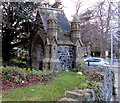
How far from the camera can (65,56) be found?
10703 millimetres

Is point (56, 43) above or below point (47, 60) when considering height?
above

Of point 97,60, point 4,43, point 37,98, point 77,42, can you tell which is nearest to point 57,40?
point 77,42

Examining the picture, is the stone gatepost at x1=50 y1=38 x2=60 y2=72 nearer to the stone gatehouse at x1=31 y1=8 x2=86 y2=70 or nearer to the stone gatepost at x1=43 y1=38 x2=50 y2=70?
the stone gatehouse at x1=31 y1=8 x2=86 y2=70

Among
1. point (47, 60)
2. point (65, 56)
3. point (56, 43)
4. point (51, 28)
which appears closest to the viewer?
point (47, 60)

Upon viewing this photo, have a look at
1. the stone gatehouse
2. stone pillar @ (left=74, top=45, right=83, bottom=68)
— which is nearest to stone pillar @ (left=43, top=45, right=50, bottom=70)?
the stone gatehouse

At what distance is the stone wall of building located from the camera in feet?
34.2

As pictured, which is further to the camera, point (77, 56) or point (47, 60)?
point (77, 56)

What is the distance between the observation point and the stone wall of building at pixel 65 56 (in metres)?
10.4

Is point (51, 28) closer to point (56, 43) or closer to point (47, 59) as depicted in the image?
point (56, 43)

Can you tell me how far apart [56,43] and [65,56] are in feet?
4.76

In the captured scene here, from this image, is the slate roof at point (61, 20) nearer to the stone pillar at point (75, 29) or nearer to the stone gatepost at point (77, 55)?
the stone pillar at point (75, 29)

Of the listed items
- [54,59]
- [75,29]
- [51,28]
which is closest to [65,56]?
[54,59]

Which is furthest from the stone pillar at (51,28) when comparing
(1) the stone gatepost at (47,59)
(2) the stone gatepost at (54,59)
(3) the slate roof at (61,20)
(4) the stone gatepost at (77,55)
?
(4) the stone gatepost at (77,55)

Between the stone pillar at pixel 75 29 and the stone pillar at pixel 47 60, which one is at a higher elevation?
the stone pillar at pixel 75 29
